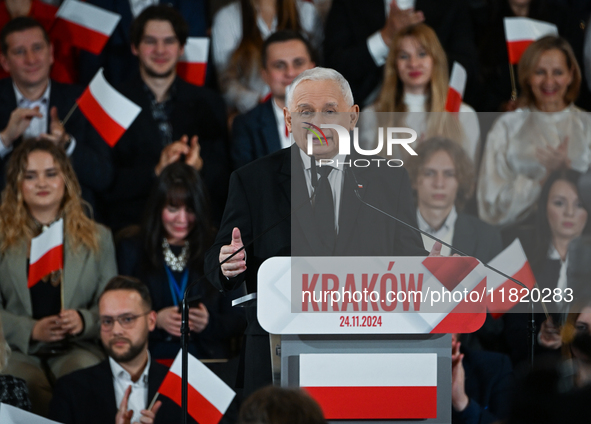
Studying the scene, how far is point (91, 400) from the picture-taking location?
11.1 feet

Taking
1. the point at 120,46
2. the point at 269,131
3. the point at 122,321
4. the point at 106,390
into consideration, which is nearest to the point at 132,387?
the point at 106,390

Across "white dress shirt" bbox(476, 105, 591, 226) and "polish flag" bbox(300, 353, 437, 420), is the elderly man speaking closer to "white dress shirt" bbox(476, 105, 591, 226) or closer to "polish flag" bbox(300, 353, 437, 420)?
"polish flag" bbox(300, 353, 437, 420)

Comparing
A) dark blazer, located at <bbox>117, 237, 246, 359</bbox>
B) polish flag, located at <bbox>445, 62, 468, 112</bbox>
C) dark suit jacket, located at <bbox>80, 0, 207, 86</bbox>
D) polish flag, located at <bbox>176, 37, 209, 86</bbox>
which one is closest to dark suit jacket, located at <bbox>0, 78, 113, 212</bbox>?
dark suit jacket, located at <bbox>80, 0, 207, 86</bbox>

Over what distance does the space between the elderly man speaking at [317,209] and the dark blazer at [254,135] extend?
1.94m

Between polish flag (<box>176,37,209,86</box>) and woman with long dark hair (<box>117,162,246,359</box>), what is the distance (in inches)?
33.2

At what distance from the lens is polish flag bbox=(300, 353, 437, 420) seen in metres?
2.05

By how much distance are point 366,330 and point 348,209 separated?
1.09 ft

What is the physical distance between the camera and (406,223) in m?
2.19

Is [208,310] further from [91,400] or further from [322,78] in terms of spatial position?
[322,78]

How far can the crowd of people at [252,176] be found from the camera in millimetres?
2285

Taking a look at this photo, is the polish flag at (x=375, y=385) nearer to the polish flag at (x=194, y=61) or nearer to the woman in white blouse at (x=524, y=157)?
the woman in white blouse at (x=524, y=157)

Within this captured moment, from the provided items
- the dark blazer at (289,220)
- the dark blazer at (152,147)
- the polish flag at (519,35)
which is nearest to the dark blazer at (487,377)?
the dark blazer at (289,220)

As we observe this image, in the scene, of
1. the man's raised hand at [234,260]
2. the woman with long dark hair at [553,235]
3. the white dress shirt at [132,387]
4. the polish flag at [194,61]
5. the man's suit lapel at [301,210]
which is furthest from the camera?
the polish flag at [194,61]

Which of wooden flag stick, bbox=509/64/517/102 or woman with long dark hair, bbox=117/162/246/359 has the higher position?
wooden flag stick, bbox=509/64/517/102
